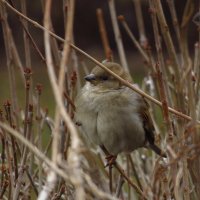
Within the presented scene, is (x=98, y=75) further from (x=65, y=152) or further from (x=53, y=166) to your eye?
(x=53, y=166)

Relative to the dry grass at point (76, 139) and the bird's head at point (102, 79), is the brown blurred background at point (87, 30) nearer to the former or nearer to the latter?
the bird's head at point (102, 79)

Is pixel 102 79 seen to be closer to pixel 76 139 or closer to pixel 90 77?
pixel 90 77

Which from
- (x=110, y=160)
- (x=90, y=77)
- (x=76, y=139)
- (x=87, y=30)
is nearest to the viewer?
(x=76, y=139)

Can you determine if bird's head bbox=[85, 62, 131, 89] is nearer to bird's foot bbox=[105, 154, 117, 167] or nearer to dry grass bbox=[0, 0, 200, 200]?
dry grass bbox=[0, 0, 200, 200]

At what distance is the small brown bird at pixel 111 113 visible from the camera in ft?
12.5

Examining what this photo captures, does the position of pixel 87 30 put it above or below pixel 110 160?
above

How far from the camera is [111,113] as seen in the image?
149 inches

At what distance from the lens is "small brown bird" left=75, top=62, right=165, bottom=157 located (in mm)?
3801

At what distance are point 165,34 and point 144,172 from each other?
5.00 ft

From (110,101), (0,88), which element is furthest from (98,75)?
(0,88)

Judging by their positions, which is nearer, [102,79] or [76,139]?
[76,139]

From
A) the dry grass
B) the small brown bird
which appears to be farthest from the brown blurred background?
the dry grass

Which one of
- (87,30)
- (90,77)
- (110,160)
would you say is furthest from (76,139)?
(87,30)

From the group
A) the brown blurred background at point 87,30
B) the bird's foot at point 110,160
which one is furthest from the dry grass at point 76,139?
the brown blurred background at point 87,30
